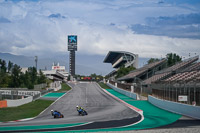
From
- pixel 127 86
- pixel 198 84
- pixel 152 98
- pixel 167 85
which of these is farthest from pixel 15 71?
pixel 198 84

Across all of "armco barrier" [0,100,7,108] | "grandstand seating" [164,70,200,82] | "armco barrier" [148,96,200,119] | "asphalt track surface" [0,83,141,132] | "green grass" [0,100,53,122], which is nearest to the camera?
"asphalt track surface" [0,83,141,132]

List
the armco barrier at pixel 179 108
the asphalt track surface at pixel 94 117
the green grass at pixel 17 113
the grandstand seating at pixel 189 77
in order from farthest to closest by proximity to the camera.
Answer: the grandstand seating at pixel 189 77 < the green grass at pixel 17 113 < the armco barrier at pixel 179 108 < the asphalt track surface at pixel 94 117

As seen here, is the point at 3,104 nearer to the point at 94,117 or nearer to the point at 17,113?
the point at 17,113

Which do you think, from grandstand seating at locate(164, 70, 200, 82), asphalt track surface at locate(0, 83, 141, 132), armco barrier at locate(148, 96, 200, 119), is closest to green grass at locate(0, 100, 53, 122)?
asphalt track surface at locate(0, 83, 141, 132)

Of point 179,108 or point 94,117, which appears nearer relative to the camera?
point 94,117

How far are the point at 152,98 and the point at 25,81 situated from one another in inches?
1888

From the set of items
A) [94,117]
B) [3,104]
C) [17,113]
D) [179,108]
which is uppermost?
[179,108]

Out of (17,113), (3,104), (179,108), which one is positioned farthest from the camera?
(3,104)

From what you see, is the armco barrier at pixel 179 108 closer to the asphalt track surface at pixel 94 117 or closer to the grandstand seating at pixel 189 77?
the grandstand seating at pixel 189 77

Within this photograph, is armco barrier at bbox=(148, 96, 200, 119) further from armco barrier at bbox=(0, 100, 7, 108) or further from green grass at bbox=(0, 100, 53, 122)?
armco barrier at bbox=(0, 100, 7, 108)

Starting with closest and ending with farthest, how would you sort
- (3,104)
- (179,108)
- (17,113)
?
1. (179,108)
2. (17,113)
3. (3,104)

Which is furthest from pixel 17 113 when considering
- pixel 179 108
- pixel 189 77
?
pixel 189 77

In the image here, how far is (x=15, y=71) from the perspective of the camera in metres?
75.2

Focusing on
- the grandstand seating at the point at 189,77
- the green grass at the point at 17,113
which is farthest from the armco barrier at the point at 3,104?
the grandstand seating at the point at 189,77
